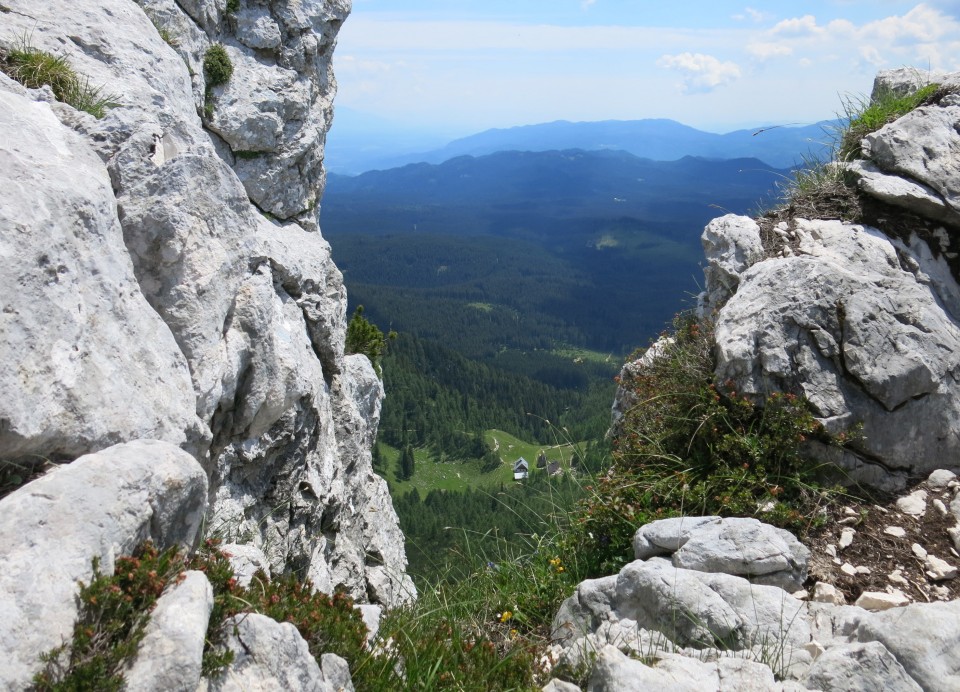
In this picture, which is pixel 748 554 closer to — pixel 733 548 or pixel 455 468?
pixel 733 548

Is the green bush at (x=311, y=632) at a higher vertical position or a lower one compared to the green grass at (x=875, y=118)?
lower

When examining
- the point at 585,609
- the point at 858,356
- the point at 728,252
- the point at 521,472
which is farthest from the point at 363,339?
the point at 585,609

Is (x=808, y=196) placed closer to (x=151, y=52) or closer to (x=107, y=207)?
(x=107, y=207)

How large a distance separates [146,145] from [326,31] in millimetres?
17651

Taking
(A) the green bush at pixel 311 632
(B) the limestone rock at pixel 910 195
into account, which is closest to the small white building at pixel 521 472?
(A) the green bush at pixel 311 632

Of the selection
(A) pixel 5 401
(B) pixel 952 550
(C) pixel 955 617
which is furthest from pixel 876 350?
(A) pixel 5 401

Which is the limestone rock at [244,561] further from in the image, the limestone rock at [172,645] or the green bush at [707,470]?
the green bush at [707,470]

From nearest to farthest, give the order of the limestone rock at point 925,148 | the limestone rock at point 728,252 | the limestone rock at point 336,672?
the limestone rock at point 336,672 → the limestone rock at point 925,148 → the limestone rock at point 728,252

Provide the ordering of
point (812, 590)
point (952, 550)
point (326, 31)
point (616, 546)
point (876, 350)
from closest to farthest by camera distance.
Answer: point (812, 590)
point (952, 550)
point (616, 546)
point (876, 350)
point (326, 31)

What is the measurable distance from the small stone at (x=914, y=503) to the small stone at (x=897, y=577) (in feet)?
3.58

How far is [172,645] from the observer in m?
4.17

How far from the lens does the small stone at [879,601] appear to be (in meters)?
6.27

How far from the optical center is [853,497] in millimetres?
7742

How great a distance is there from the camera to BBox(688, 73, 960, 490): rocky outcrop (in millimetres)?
8188
